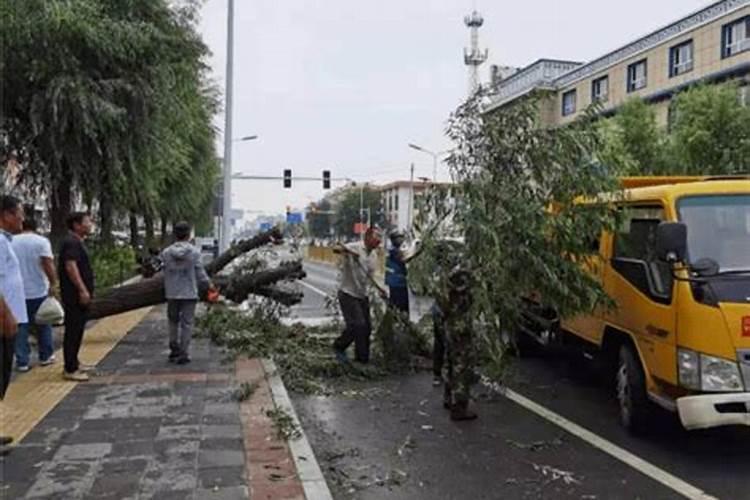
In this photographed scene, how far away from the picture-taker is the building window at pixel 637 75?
5059cm

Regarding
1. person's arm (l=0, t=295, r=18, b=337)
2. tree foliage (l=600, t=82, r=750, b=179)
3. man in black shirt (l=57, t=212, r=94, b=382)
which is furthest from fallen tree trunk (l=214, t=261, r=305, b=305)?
tree foliage (l=600, t=82, r=750, b=179)

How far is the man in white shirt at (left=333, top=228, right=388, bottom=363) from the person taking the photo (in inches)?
385

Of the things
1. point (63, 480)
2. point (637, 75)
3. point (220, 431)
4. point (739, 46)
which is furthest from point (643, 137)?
point (63, 480)

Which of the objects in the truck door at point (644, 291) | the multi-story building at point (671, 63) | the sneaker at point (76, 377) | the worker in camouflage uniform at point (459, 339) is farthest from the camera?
the multi-story building at point (671, 63)

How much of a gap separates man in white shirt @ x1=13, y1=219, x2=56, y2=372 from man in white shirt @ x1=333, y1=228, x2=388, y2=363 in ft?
10.7

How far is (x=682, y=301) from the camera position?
6148mm

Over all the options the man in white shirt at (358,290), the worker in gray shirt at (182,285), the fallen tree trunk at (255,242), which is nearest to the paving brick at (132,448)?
the worker in gray shirt at (182,285)

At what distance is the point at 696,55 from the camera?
4509 centimetres

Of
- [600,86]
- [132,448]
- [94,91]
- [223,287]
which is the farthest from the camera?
[600,86]

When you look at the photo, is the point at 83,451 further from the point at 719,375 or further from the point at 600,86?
the point at 600,86

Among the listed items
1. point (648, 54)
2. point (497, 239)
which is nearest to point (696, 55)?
point (648, 54)

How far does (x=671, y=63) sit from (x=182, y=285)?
4399 centimetres

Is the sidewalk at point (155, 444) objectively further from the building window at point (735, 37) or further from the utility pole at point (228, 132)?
the building window at point (735, 37)

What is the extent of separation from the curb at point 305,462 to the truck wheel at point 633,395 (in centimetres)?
271
